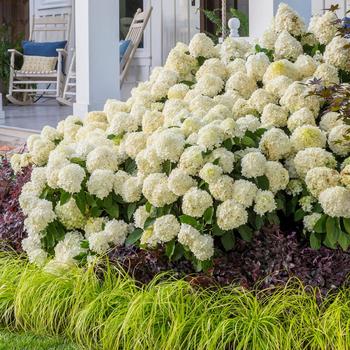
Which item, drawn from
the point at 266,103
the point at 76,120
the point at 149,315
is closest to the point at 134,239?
the point at 149,315

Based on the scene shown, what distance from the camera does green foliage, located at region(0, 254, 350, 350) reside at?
8.52 ft

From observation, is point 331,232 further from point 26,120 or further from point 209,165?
point 26,120

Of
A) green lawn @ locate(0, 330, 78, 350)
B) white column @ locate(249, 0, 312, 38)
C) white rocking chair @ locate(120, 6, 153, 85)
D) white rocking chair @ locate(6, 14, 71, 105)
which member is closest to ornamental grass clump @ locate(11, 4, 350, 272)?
green lawn @ locate(0, 330, 78, 350)

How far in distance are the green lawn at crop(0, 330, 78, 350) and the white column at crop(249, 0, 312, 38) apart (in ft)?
9.77

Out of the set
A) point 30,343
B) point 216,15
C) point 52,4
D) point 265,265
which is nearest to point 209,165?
point 265,265

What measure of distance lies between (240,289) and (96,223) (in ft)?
2.58

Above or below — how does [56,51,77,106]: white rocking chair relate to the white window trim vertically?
below

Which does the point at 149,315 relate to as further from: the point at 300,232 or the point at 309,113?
the point at 309,113

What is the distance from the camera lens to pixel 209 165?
10.0 ft

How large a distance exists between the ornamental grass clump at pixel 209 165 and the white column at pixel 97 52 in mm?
2652

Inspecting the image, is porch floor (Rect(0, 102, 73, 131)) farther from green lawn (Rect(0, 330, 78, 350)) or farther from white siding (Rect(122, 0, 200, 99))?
green lawn (Rect(0, 330, 78, 350))

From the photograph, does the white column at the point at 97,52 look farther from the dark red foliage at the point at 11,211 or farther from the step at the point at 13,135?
the dark red foliage at the point at 11,211

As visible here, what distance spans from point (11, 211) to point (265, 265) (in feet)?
4.59

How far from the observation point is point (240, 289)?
9.47 feet
